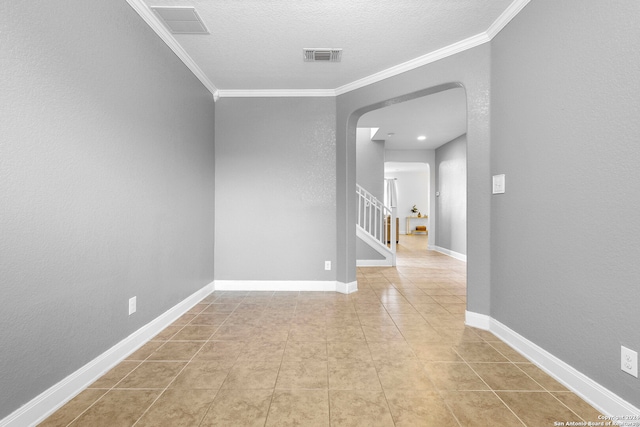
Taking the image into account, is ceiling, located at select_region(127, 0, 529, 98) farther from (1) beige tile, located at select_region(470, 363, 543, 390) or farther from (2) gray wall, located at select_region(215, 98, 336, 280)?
(1) beige tile, located at select_region(470, 363, 543, 390)

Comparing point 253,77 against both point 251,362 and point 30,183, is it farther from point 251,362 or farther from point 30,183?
point 251,362

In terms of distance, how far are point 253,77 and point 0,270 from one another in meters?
2.90

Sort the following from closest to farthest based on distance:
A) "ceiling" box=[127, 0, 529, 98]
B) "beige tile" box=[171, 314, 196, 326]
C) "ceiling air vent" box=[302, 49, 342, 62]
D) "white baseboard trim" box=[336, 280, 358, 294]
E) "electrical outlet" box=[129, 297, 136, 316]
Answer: "electrical outlet" box=[129, 297, 136, 316]
"ceiling" box=[127, 0, 529, 98]
"beige tile" box=[171, 314, 196, 326]
"ceiling air vent" box=[302, 49, 342, 62]
"white baseboard trim" box=[336, 280, 358, 294]

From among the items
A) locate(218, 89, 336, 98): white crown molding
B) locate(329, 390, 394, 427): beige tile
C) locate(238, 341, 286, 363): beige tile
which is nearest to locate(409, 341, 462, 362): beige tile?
locate(329, 390, 394, 427): beige tile

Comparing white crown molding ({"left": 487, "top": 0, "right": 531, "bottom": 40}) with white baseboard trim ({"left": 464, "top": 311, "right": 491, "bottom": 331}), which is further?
white baseboard trim ({"left": 464, "top": 311, "right": 491, "bottom": 331})

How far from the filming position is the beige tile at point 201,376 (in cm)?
169

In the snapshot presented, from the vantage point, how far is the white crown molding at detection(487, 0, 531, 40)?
2.11m

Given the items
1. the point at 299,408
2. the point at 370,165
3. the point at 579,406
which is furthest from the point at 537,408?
the point at 370,165

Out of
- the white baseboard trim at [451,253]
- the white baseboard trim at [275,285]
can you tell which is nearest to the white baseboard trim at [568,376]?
the white baseboard trim at [275,285]

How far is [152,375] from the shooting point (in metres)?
1.80

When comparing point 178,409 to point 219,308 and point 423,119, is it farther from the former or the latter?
point 423,119

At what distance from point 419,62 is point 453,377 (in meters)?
2.81

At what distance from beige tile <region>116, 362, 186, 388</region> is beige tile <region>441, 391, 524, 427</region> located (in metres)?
1.64

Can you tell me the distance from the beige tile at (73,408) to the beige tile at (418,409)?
160 cm
